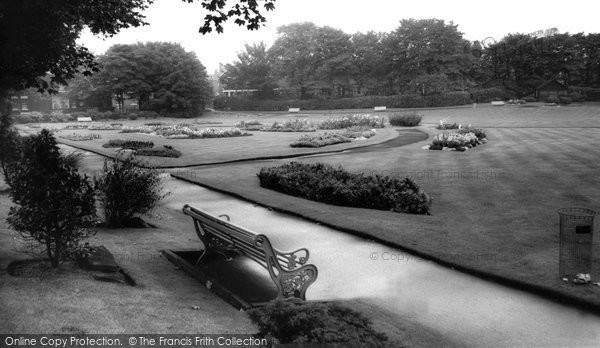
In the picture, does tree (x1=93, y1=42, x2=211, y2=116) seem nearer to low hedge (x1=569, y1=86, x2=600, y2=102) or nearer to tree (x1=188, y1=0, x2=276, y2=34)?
low hedge (x1=569, y1=86, x2=600, y2=102)

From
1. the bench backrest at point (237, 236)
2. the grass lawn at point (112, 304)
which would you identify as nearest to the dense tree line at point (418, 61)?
the bench backrest at point (237, 236)

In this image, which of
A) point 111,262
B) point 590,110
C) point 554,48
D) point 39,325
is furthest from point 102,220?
point 554,48

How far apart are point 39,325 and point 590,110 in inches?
1990

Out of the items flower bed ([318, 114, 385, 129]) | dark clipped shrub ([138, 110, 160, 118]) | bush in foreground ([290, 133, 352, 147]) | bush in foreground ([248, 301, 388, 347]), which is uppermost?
dark clipped shrub ([138, 110, 160, 118])

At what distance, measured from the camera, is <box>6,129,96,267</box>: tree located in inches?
231

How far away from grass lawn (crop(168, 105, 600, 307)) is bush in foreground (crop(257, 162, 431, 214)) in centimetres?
40

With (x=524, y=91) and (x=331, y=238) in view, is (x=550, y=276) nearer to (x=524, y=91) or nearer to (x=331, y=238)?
(x=331, y=238)

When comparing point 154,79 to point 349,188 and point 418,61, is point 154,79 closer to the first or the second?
point 418,61

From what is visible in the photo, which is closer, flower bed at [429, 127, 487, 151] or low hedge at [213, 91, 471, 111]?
flower bed at [429, 127, 487, 151]

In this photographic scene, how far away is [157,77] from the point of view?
7025cm

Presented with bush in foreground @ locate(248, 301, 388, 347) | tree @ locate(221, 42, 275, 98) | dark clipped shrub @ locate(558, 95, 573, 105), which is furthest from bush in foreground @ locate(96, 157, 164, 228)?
tree @ locate(221, 42, 275, 98)

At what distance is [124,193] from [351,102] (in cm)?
6042

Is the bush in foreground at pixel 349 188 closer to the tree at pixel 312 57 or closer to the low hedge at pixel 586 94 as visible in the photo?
the low hedge at pixel 586 94

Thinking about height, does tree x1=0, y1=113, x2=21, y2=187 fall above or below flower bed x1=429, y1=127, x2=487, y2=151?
above
